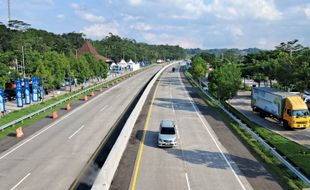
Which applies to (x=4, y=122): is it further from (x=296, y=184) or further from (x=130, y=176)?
(x=296, y=184)

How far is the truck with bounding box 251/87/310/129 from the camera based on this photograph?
123ft

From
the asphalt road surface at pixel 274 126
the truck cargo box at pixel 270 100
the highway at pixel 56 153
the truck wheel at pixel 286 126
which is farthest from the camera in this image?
the truck cargo box at pixel 270 100

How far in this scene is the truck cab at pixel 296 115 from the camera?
123 ft

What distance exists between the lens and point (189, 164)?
2508cm

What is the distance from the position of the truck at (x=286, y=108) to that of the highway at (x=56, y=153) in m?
19.1

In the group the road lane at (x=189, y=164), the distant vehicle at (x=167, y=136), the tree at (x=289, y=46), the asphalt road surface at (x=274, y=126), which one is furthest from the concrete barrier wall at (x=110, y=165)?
the tree at (x=289, y=46)

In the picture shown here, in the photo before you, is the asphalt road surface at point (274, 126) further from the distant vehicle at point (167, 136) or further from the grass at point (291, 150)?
the distant vehicle at point (167, 136)

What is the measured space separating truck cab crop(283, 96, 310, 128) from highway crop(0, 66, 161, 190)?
19552 millimetres

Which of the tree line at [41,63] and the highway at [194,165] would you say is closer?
the highway at [194,165]

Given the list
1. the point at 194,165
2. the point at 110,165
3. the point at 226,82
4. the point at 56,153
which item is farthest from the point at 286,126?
the point at 56,153

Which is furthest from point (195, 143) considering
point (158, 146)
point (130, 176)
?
point (130, 176)

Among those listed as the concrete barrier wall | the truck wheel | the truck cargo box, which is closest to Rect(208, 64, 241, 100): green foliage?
the truck cargo box

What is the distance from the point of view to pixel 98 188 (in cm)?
1803

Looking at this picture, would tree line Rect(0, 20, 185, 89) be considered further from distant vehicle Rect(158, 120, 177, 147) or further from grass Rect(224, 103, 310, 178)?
grass Rect(224, 103, 310, 178)
